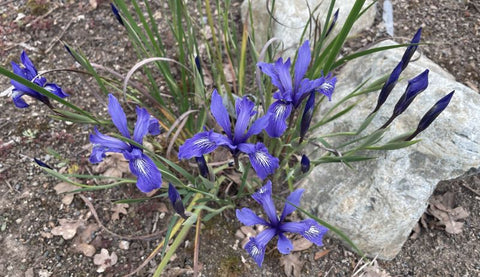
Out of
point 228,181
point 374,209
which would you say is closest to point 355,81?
point 374,209

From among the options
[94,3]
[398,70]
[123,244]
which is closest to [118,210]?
[123,244]

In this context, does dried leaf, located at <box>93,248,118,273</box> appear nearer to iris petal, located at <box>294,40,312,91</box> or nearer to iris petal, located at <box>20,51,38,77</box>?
iris petal, located at <box>20,51,38,77</box>

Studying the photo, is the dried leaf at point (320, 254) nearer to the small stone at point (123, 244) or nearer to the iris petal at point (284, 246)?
the iris petal at point (284, 246)

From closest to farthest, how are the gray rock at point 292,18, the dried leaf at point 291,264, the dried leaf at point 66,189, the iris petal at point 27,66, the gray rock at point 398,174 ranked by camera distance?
the iris petal at point 27,66 < the gray rock at point 398,174 < the dried leaf at point 291,264 < the dried leaf at point 66,189 < the gray rock at point 292,18

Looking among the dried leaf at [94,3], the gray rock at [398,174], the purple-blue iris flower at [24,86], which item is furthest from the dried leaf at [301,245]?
the dried leaf at [94,3]

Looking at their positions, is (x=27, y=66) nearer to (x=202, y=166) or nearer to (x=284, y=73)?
(x=202, y=166)

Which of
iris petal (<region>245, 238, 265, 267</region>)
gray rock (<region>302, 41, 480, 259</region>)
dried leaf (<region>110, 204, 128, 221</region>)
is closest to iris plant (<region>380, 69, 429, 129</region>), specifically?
gray rock (<region>302, 41, 480, 259</region>)
